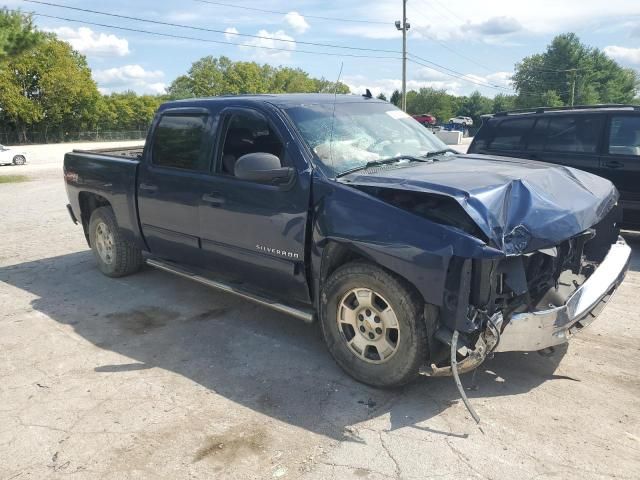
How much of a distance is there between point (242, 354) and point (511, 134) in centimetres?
555

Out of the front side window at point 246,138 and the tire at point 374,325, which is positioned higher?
the front side window at point 246,138

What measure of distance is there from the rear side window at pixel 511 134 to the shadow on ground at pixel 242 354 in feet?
14.7

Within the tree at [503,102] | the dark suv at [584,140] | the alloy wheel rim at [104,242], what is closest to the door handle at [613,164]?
the dark suv at [584,140]

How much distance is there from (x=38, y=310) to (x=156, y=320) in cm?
137

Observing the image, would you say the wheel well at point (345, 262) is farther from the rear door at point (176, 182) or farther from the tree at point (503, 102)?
the tree at point (503, 102)

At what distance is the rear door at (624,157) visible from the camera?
22.7 feet

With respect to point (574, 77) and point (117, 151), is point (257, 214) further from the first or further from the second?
point (574, 77)

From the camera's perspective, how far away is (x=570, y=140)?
741 cm

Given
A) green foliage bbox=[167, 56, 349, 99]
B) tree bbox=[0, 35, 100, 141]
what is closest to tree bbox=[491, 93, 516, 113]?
green foliage bbox=[167, 56, 349, 99]

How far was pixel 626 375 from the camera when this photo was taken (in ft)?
12.5

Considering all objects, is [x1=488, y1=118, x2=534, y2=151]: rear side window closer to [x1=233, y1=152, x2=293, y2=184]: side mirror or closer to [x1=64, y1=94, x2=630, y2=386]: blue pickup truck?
[x1=64, y1=94, x2=630, y2=386]: blue pickup truck

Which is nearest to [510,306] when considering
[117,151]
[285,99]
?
[285,99]

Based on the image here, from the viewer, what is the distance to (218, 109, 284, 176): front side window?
4.33m

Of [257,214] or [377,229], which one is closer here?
[377,229]
